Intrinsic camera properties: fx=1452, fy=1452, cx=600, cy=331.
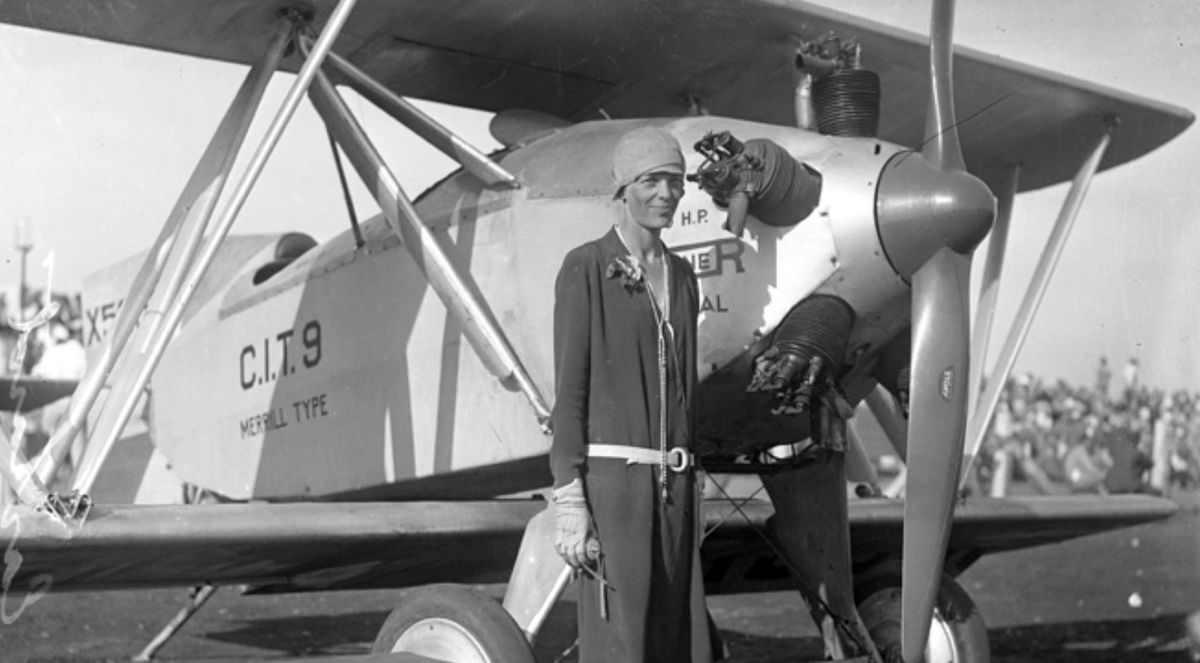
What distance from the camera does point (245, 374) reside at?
699 cm

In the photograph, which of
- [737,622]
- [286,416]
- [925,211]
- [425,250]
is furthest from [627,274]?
[737,622]

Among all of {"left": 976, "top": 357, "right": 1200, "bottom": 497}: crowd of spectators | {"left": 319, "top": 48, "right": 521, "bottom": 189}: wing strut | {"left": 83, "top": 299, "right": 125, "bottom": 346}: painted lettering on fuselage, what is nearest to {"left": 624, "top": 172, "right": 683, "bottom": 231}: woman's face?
{"left": 319, "top": 48, "right": 521, "bottom": 189}: wing strut

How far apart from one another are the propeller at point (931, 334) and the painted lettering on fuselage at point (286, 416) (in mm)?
2749

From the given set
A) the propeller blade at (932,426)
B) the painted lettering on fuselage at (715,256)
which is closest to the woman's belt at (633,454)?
the propeller blade at (932,426)

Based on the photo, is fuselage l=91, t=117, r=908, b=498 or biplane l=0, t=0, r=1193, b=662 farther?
fuselage l=91, t=117, r=908, b=498

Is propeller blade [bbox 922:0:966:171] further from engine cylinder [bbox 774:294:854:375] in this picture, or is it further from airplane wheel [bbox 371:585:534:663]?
airplane wheel [bbox 371:585:534:663]

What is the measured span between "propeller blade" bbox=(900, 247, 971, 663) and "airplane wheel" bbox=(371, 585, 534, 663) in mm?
1261

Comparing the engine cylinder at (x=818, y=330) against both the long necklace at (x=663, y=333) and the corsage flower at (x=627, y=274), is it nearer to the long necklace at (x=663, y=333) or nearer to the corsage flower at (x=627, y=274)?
the long necklace at (x=663, y=333)

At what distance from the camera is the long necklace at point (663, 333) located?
3.76m

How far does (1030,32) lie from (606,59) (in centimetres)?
187

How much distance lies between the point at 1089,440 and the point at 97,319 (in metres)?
16.4

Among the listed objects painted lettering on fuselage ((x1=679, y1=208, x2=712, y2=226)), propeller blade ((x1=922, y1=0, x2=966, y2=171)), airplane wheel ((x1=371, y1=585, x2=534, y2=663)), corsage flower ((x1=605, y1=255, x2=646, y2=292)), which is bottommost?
airplane wheel ((x1=371, y1=585, x2=534, y2=663))

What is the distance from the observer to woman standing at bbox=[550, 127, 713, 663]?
368 cm

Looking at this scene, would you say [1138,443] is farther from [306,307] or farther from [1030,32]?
[306,307]
